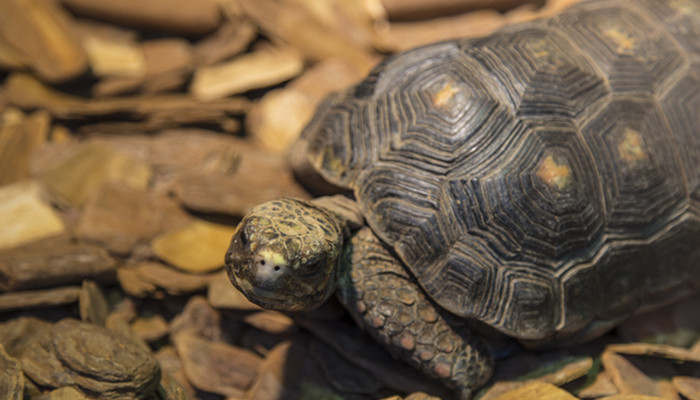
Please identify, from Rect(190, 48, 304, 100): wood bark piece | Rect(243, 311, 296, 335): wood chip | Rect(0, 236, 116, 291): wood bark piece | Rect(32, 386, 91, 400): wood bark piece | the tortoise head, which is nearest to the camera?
the tortoise head

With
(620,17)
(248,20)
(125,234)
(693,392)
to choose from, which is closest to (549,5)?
(620,17)

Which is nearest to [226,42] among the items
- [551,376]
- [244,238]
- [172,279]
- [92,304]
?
[172,279]

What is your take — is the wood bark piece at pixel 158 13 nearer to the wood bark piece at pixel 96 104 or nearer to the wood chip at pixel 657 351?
the wood bark piece at pixel 96 104

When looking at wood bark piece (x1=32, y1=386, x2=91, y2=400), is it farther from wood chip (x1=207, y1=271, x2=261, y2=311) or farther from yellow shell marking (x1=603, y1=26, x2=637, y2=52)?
yellow shell marking (x1=603, y1=26, x2=637, y2=52)

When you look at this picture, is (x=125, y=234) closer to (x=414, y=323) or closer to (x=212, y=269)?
(x=212, y=269)

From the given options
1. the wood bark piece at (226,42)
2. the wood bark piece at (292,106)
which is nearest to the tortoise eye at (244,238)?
the wood bark piece at (292,106)

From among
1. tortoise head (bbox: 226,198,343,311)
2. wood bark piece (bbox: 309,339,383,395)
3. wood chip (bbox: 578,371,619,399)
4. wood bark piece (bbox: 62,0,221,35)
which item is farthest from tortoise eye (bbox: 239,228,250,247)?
wood bark piece (bbox: 62,0,221,35)

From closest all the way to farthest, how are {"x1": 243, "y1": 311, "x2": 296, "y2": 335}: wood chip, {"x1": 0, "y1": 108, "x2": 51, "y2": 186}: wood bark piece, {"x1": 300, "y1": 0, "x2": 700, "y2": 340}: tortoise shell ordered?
{"x1": 300, "y1": 0, "x2": 700, "y2": 340}: tortoise shell, {"x1": 243, "y1": 311, "x2": 296, "y2": 335}: wood chip, {"x1": 0, "y1": 108, "x2": 51, "y2": 186}: wood bark piece
